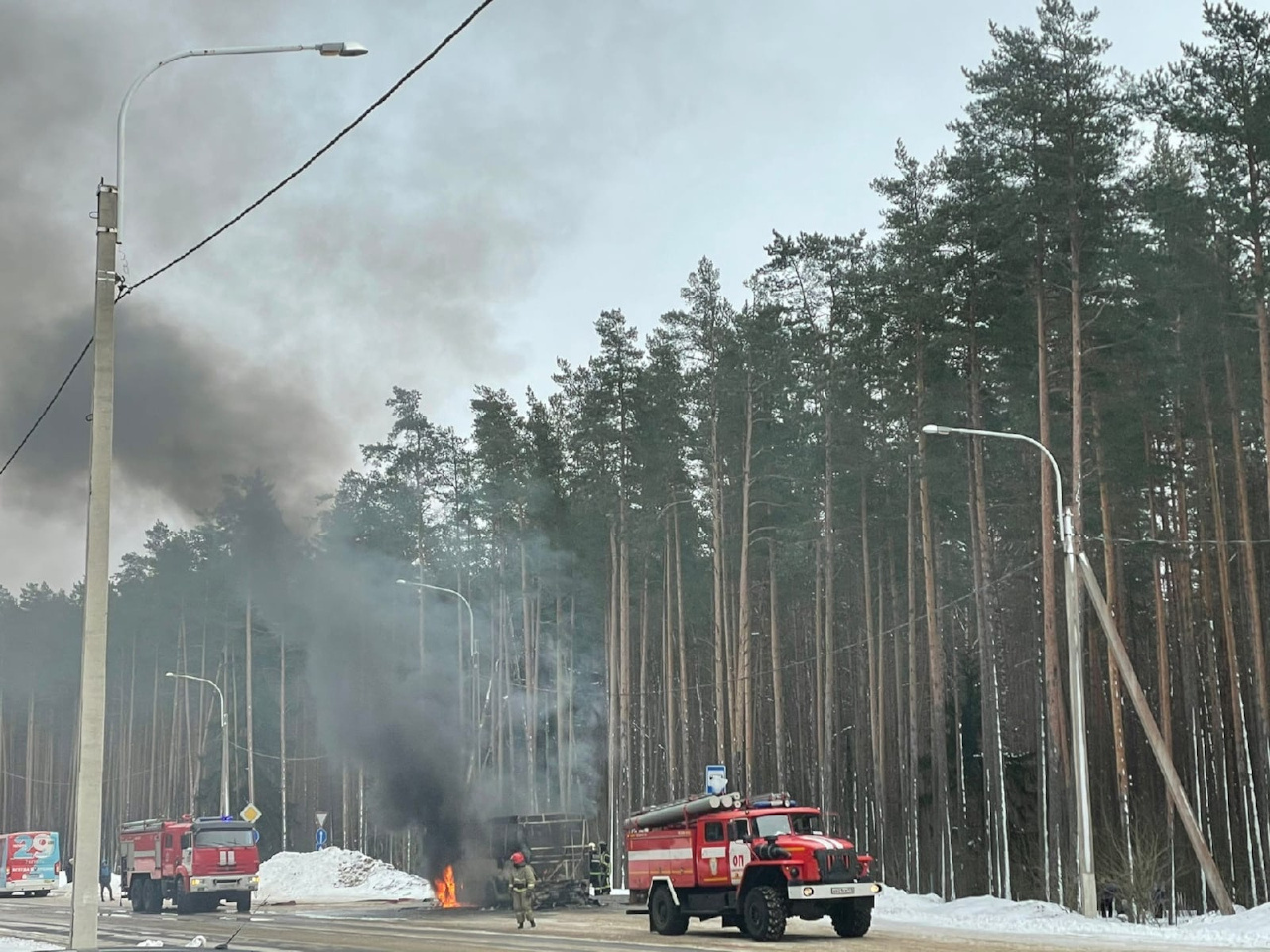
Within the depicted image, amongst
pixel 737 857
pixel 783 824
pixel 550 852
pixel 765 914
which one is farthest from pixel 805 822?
pixel 550 852

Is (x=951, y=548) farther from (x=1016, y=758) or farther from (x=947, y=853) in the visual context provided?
(x=947, y=853)

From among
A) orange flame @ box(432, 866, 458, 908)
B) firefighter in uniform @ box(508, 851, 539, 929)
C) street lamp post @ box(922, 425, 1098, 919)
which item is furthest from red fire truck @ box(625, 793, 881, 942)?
orange flame @ box(432, 866, 458, 908)

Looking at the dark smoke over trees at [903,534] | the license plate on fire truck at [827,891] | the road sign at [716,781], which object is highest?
the dark smoke over trees at [903,534]

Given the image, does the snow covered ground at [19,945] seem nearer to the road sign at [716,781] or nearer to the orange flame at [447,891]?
the road sign at [716,781]

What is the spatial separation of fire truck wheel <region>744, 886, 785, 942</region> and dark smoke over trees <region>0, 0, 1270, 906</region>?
12.0 metres

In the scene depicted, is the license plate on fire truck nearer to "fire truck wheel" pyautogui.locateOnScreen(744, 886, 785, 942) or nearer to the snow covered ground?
"fire truck wheel" pyautogui.locateOnScreen(744, 886, 785, 942)

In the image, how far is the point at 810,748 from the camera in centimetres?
7450

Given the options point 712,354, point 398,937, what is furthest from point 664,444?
point 398,937

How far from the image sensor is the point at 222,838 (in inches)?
1656

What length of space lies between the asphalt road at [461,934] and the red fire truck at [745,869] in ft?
1.40

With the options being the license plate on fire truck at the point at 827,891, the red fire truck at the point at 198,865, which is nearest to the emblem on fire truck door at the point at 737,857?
the license plate on fire truck at the point at 827,891

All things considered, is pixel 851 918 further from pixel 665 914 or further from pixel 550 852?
pixel 550 852

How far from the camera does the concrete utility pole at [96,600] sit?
1603 centimetres

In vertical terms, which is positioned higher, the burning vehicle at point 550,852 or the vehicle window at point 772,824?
the vehicle window at point 772,824
